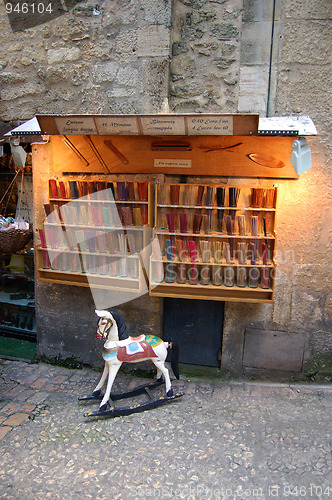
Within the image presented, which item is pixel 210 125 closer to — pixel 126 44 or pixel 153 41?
pixel 153 41

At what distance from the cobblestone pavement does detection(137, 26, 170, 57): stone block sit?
384cm

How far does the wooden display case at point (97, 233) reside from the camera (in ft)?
13.4

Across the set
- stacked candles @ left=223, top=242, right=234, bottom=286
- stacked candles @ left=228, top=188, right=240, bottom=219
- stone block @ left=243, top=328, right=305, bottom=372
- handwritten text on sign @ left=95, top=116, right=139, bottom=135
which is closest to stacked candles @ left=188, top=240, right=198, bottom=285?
stacked candles @ left=223, top=242, right=234, bottom=286

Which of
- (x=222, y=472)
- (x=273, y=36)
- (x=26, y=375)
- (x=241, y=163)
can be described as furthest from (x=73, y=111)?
(x=222, y=472)

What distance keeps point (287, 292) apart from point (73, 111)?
11.1ft

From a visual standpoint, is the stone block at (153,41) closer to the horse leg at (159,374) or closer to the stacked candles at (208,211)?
the stacked candles at (208,211)

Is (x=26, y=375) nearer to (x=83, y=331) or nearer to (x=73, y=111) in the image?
(x=83, y=331)

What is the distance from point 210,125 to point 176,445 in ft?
9.66

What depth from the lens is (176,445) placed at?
3.34 metres

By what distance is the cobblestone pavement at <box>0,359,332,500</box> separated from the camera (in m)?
2.88

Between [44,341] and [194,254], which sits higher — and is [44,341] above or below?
below

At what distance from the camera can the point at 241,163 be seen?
4.03 meters

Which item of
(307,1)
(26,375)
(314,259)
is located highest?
(307,1)

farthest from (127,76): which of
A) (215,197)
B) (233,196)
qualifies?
(233,196)
